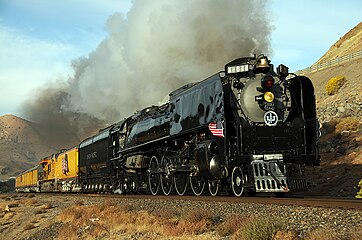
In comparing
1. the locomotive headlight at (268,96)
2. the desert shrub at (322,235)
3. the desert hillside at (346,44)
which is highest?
the desert hillside at (346,44)

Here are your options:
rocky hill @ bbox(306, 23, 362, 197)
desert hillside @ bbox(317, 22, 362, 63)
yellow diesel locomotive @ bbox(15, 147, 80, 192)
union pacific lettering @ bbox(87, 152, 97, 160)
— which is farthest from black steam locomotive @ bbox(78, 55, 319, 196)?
desert hillside @ bbox(317, 22, 362, 63)

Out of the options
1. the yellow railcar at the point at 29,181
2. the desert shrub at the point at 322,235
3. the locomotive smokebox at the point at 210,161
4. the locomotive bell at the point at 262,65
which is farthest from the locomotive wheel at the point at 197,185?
the yellow railcar at the point at 29,181

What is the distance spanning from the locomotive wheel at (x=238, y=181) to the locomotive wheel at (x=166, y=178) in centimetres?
361

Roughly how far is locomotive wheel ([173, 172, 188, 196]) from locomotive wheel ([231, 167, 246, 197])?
2.69m

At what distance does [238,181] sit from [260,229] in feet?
18.3

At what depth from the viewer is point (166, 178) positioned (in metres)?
15.8

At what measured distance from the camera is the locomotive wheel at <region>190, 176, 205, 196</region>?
45.7 feet

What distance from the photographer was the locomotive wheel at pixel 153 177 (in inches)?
667

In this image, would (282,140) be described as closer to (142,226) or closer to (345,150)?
(142,226)

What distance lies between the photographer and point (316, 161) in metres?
11.9

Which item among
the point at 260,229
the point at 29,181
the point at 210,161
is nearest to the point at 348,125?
the point at 210,161

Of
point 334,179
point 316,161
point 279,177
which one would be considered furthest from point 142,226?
point 334,179

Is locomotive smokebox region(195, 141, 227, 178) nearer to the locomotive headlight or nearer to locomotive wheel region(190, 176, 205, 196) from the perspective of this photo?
locomotive wheel region(190, 176, 205, 196)

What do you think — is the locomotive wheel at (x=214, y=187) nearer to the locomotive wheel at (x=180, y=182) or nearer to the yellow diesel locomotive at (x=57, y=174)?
the locomotive wheel at (x=180, y=182)
